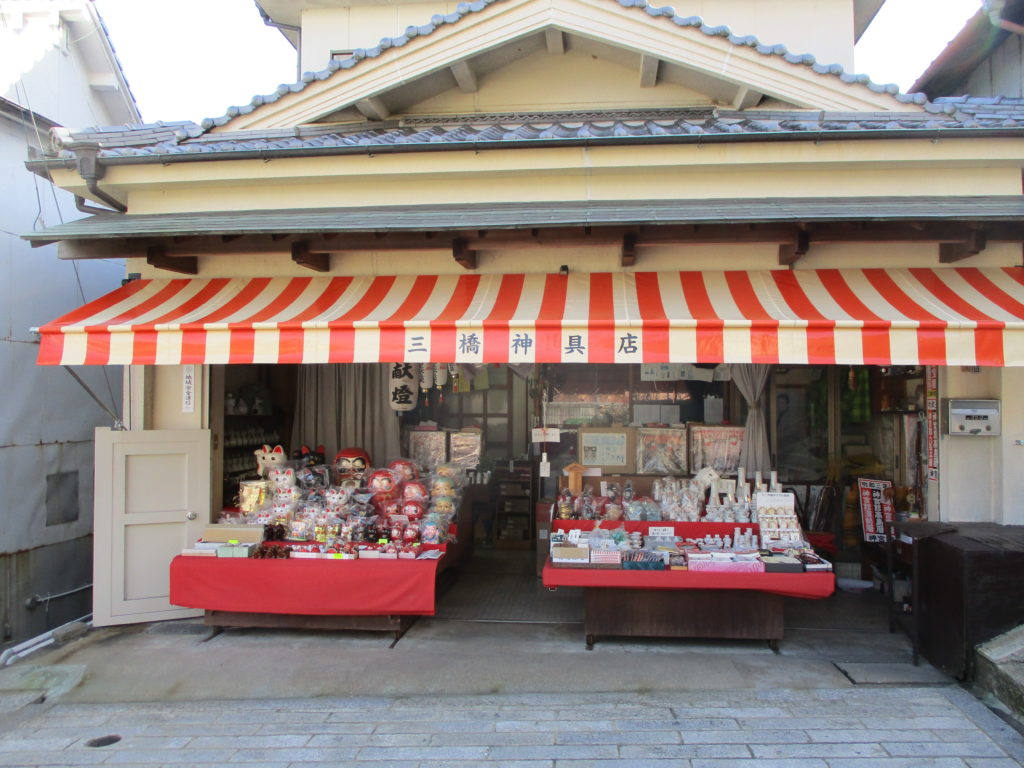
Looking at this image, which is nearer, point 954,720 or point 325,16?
point 954,720

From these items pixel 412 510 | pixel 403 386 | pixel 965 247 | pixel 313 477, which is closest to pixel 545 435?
pixel 412 510

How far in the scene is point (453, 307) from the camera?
5.46 metres

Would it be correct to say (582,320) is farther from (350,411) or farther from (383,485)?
(350,411)

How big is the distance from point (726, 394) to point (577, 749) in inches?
231

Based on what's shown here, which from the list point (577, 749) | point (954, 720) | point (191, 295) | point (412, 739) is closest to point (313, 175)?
point (191, 295)

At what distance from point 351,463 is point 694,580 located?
439 centimetres

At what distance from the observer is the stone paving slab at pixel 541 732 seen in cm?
398

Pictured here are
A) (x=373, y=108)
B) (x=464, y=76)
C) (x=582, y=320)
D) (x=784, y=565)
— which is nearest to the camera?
(x=582, y=320)

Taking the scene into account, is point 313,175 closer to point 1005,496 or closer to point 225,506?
point 225,506

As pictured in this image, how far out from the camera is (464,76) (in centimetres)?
690

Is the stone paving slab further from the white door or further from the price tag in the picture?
the price tag

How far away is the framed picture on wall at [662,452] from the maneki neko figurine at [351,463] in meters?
3.51

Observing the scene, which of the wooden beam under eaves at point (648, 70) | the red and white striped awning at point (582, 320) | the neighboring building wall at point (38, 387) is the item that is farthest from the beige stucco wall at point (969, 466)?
the neighboring building wall at point (38, 387)

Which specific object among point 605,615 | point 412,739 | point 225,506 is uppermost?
point 225,506
